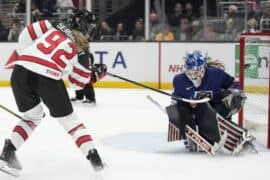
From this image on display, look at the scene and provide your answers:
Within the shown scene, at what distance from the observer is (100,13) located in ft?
33.5

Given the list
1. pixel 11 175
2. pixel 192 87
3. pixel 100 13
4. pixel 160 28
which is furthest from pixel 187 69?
pixel 100 13

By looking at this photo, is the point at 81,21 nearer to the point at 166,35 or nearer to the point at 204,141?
the point at 204,141

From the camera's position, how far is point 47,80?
3.27 metres

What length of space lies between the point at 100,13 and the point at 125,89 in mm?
2020

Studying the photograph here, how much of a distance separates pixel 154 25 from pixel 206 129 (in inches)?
232

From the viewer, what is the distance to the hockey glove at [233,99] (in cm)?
393

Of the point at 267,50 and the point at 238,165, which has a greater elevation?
the point at 267,50

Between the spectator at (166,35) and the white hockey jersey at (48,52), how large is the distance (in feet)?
19.9

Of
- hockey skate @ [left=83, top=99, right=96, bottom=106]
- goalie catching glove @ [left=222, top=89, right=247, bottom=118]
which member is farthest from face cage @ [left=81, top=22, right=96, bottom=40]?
hockey skate @ [left=83, top=99, right=96, bottom=106]

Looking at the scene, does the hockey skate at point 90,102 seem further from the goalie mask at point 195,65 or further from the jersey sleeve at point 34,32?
the jersey sleeve at point 34,32

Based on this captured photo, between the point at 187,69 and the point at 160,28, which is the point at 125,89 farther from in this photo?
the point at 187,69

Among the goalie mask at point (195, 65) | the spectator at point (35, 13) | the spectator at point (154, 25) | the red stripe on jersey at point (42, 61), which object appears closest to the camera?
the red stripe on jersey at point (42, 61)

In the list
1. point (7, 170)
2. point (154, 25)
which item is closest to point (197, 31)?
point (154, 25)

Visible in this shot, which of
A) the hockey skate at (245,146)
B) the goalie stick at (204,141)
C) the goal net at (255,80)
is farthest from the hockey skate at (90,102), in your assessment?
the hockey skate at (245,146)
